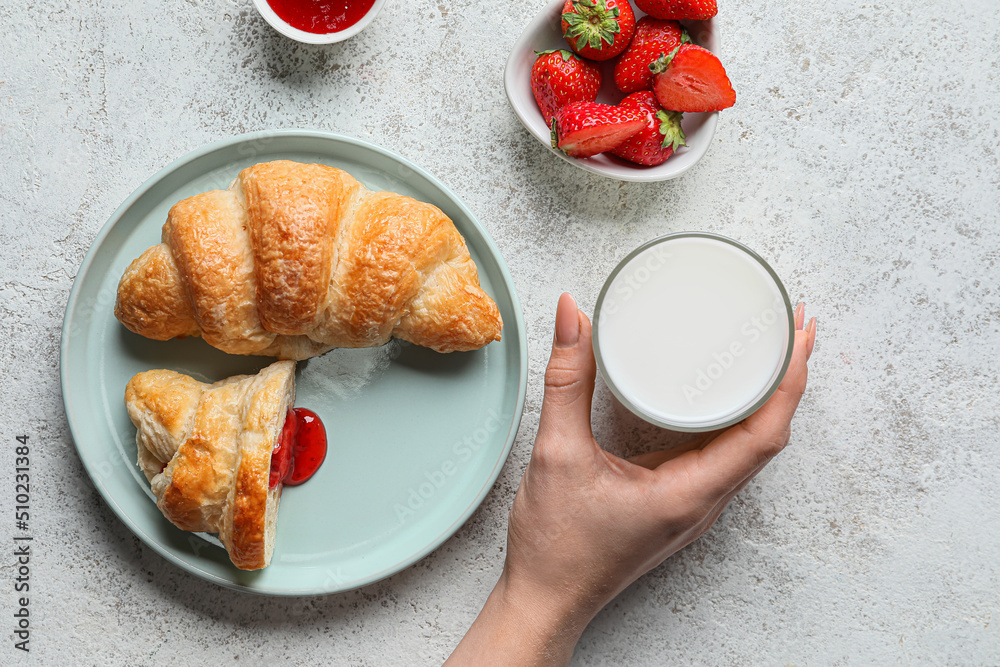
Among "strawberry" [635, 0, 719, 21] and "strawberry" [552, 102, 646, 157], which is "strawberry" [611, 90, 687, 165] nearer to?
"strawberry" [552, 102, 646, 157]

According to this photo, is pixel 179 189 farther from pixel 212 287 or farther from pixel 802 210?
pixel 802 210

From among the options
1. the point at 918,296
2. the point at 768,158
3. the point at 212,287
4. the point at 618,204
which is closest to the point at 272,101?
the point at 212,287

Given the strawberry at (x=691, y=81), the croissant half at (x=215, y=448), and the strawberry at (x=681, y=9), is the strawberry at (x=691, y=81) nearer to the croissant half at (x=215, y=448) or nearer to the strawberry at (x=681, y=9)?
the strawberry at (x=681, y=9)

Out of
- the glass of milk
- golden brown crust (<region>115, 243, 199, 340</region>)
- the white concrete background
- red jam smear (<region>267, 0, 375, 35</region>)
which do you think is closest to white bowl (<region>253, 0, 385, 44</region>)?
red jam smear (<region>267, 0, 375, 35</region>)

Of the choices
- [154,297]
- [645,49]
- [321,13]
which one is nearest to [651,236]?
[645,49]

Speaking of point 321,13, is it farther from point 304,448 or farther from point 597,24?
point 304,448

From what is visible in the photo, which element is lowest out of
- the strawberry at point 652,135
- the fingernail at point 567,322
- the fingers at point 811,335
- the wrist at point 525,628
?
the wrist at point 525,628

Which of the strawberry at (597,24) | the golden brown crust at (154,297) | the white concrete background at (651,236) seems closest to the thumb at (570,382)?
the white concrete background at (651,236)
